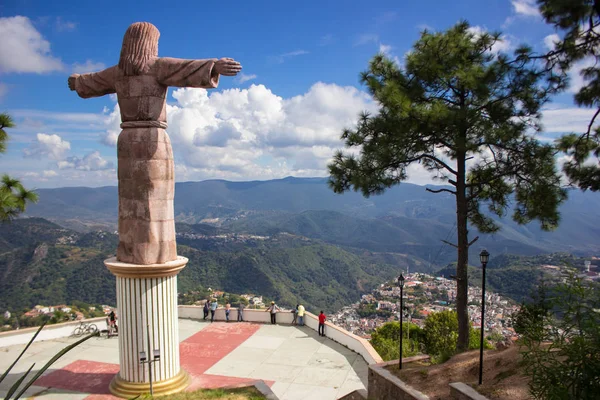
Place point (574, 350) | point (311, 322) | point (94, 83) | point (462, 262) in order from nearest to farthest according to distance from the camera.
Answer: point (574, 350)
point (94, 83)
point (462, 262)
point (311, 322)

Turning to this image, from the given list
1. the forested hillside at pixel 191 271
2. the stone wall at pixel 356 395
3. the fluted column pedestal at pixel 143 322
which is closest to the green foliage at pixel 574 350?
the stone wall at pixel 356 395

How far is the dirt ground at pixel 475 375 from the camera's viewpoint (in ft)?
20.5

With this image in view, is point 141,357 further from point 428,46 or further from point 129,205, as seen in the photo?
point 428,46

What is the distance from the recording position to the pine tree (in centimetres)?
871

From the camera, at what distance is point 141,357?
8219 millimetres

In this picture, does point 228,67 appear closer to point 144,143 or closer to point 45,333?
point 144,143

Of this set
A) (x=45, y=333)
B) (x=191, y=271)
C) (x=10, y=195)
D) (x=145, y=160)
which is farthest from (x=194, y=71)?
(x=191, y=271)

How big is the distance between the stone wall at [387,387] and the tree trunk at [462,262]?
123cm

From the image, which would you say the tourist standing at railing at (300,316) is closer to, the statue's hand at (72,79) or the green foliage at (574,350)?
the green foliage at (574,350)

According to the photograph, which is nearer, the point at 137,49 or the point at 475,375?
the point at 475,375

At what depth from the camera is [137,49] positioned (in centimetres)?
847

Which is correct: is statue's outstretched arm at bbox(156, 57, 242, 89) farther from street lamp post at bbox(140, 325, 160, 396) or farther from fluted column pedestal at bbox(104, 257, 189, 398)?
street lamp post at bbox(140, 325, 160, 396)

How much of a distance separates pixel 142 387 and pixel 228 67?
655 centimetres

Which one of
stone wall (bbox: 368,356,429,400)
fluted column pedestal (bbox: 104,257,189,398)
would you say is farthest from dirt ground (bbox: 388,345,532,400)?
fluted column pedestal (bbox: 104,257,189,398)
